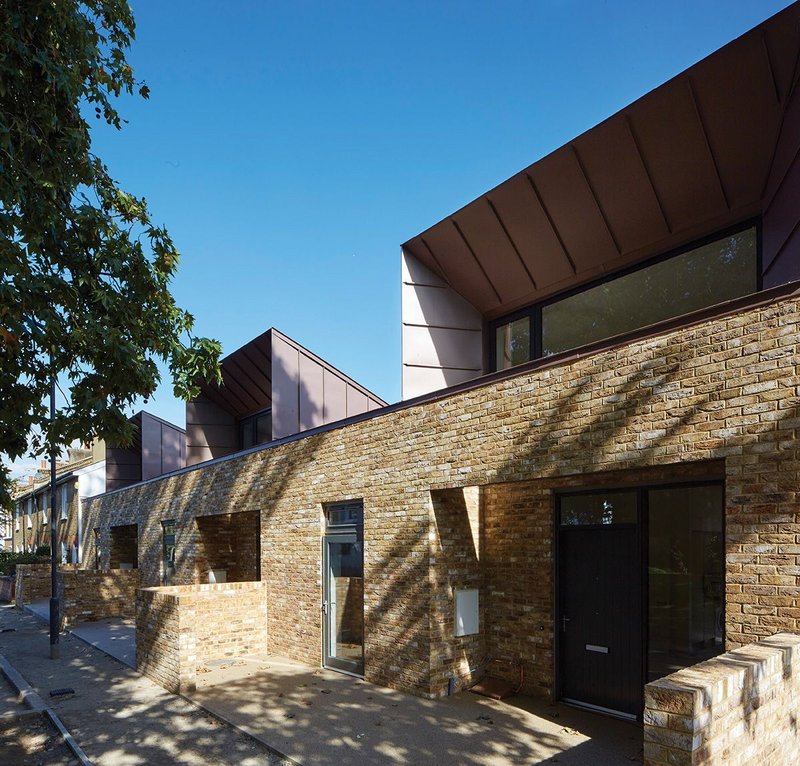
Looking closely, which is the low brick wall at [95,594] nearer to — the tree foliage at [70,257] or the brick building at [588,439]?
the brick building at [588,439]

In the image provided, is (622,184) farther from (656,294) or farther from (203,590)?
(203,590)

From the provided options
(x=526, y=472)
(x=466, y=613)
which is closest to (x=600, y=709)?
(x=466, y=613)

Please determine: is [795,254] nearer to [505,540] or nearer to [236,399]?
[505,540]

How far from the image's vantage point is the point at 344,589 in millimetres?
10531

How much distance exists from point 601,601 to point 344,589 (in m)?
4.16

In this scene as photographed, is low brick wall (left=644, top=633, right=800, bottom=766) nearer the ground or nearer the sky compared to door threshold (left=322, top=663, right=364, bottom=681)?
nearer the sky

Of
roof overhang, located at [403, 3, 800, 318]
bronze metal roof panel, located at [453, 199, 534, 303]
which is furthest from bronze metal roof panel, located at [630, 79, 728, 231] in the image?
bronze metal roof panel, located at [453, 199, 534, 303]

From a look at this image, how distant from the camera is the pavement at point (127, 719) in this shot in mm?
7074

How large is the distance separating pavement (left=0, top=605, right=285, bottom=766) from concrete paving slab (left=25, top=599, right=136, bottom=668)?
0.88ft

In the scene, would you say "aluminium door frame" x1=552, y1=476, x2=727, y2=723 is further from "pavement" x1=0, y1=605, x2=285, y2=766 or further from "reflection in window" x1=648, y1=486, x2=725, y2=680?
"pavement" x1=0, y1=605, x2=285, y2=766

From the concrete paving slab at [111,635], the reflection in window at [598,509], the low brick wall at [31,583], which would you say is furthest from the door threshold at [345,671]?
the low brick wall at [31,583]

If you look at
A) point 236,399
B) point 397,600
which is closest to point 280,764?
point 397,600

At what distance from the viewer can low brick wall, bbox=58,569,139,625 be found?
55.7 feet

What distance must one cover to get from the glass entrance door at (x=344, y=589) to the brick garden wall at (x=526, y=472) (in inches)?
11.2
